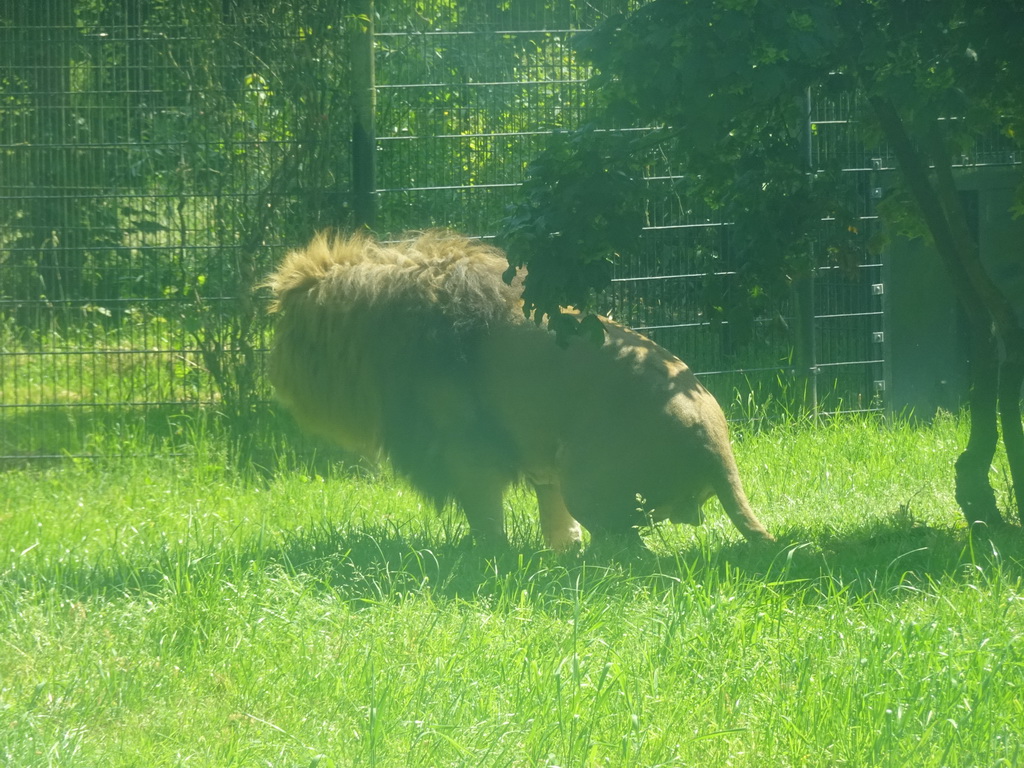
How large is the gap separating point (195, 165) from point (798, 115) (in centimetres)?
398

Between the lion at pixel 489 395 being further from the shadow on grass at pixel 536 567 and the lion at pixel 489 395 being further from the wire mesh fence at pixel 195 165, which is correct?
the wire mesh fence at pixel 195 165

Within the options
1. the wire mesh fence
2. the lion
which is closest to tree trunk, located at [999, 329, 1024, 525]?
the lion

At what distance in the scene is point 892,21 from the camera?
5.50 metres

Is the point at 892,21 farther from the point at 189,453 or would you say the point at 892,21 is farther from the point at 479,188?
the point at 189,453

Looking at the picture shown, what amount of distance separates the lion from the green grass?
26 centimetres

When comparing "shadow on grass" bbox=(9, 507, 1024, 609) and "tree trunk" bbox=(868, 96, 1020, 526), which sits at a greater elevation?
"tree trunk" bbox=(868, 96, 1020, 526)

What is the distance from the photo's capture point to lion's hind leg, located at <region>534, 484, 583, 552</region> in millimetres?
6414

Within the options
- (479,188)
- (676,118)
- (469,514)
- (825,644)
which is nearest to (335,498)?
(469,514)

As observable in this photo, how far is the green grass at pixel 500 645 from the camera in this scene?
3.54 meters

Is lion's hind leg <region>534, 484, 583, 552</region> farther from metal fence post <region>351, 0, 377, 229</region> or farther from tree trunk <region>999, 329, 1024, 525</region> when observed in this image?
metal fence post <region>351, 0, 377, 229</region>

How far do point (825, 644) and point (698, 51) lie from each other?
86.5 inches

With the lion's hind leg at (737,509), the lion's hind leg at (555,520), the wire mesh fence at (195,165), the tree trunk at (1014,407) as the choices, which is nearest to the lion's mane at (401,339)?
the lion's hind leg at (555,520)

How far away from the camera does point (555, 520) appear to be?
6.48 metres

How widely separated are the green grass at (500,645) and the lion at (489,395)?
26 cm
